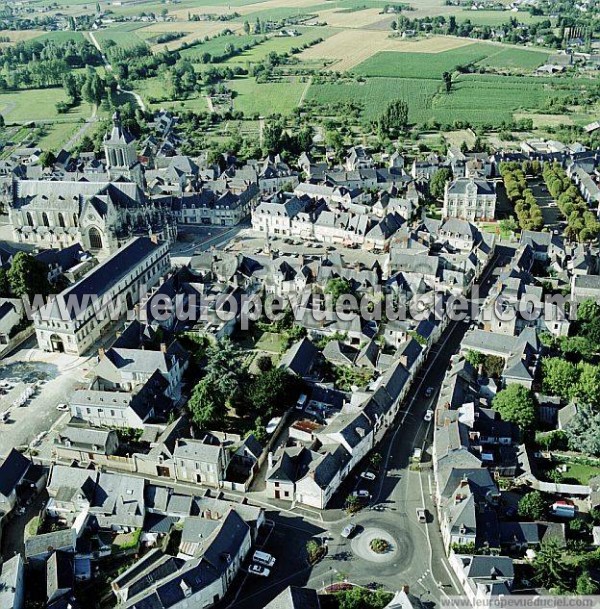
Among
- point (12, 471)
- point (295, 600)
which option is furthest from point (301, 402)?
point (12, 471)

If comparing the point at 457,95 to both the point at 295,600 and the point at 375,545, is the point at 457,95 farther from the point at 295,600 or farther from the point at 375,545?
the point at 295,600

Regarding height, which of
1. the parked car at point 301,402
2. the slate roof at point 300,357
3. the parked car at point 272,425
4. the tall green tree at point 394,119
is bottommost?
the parked car at point 272,425

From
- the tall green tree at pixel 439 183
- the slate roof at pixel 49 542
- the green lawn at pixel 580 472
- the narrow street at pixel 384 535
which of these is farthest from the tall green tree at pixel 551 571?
the tall green tree at pixel 439 183

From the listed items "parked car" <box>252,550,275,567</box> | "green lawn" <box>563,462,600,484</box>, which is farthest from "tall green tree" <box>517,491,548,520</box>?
"parked car" <box>252,550,275,567</box>

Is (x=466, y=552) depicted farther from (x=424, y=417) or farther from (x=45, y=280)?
(x=45, y=280)

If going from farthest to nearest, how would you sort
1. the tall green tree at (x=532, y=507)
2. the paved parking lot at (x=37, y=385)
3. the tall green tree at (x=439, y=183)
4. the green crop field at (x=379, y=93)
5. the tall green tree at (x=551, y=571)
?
1. the green crop field at (x=379, y=93)
2. the tall green tree at (x=439, y=183)
3. the paved parking lot at (x=37, y=385)
4. the tall green tree at (x=532, y=507)
5. the tall green tree at (x=551, y=571)

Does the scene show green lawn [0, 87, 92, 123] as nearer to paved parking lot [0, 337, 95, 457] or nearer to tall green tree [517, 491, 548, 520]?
paved parking lot [0, 337, 95, 457]

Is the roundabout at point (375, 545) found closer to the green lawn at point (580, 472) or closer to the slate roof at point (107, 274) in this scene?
the green lawn at point (580, 472)
